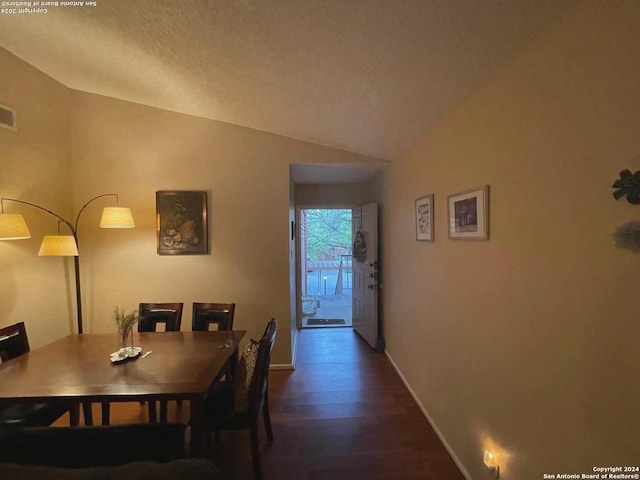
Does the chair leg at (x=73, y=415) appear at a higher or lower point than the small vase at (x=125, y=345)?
lower

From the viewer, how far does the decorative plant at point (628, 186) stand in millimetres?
814

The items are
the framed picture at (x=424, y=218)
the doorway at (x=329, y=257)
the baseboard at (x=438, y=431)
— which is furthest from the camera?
the doorway at (x=329, y=257)

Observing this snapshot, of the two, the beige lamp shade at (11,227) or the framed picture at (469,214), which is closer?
the framed picture at (469,214)

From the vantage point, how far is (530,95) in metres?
1.22

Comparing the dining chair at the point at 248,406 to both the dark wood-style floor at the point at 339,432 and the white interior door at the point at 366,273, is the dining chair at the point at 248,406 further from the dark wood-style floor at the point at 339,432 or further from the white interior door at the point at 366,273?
the white interior door at the point at 366,273

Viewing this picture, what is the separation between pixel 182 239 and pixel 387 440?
2.70 m

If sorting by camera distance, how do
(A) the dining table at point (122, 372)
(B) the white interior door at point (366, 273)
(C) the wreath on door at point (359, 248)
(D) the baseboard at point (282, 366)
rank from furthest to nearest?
(C) the wreath on door at point (359, 248)
(B) the white interior door at point (366, 273)
(D) the baseboard at point (282, 366)
(A) the dining table at point (122, 372)

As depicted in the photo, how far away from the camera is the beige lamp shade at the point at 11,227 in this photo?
202cm

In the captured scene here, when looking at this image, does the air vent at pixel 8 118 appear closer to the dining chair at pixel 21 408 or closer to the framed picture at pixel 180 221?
the framed picture at pixel 180 221

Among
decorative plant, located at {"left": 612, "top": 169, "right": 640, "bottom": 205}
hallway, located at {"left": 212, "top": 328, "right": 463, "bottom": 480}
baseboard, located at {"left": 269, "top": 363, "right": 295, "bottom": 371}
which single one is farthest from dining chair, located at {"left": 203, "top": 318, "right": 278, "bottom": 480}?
decorative plant, located at {"left": 612, "top": 169, "right": 640, "bottom": 205}

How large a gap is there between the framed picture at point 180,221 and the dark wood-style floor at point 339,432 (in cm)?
154

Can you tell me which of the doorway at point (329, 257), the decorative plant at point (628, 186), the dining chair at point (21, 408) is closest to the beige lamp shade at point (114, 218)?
the dining chair at point (21, 408)

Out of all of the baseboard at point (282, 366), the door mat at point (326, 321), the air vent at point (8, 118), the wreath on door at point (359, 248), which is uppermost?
the air vent at point (8, 118)

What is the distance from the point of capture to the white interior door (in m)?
3.79
